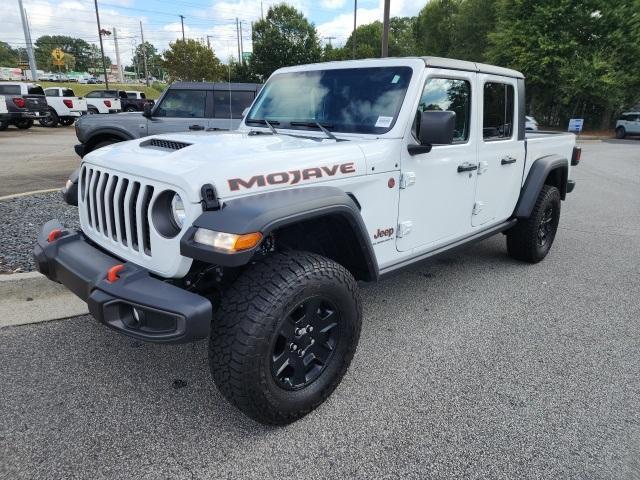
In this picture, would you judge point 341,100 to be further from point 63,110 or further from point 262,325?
point 63,110

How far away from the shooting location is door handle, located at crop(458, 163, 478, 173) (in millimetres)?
3434

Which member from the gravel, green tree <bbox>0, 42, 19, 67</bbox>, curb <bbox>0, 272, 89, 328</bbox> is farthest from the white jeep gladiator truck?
green tree <bbox>0, 42, 19, 67</bbox>

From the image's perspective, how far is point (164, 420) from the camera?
239 centimetres


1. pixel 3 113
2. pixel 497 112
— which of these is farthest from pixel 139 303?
pixel 3 113

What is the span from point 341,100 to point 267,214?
1.48 meters

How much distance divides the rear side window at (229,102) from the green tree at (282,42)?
2992 centimetres

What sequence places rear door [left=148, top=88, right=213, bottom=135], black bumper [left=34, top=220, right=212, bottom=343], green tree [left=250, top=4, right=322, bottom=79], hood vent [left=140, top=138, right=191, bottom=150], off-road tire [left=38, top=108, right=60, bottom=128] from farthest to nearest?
green tree [left=250, top=4, right=322, bottom=79], off-road tire [left=38, top=108, right=60, bottom=128], rear door [left=148, top=88, right=213, bottom=135], hood vent [left=140, top=138, right=191, bottom=150], black bumper [left=34, top=220, right=212, bottom=343]

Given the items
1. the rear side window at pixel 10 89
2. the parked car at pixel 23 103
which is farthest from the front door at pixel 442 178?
the rear side window at pixel 10 89

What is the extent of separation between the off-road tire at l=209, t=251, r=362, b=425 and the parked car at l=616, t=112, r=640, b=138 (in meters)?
29.4

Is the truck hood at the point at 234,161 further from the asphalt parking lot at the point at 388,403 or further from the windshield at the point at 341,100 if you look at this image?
the asphalt parking lot at the point at 388,403

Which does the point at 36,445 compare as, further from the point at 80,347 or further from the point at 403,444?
the point at 403,444

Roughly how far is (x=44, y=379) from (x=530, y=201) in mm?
4085

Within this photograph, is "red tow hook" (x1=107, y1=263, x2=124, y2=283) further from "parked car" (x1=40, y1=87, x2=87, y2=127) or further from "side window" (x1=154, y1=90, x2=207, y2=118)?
"parked car" (x1=40, y1=87, x2=87, y2=127)

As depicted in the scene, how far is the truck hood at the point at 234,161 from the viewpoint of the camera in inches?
84.3
